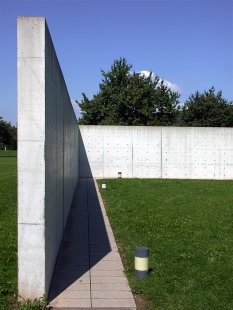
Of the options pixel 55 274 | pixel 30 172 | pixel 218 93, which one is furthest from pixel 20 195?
pixel 218 93

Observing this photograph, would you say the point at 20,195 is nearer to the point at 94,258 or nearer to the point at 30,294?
the point at 30,294

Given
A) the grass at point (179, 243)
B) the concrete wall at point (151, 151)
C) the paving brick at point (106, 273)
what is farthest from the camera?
the concrete wall at point (151, 151)

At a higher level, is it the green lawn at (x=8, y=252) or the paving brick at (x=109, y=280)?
the green lawn at (x=8, y=252)

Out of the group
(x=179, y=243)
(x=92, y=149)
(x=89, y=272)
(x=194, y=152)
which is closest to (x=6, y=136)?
(x=92, y=149)

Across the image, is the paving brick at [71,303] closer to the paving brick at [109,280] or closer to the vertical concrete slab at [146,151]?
the paving brick at [109,280]

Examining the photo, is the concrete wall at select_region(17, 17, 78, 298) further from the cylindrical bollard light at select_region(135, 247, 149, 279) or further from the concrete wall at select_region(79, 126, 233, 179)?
the concrete wall at select_region(79, 126, 233, 179)

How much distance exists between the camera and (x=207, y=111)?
44.7 m

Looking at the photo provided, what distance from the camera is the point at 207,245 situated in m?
8.83

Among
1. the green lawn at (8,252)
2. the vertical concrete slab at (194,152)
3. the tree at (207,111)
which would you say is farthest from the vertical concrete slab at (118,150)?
the tree at (207,111)

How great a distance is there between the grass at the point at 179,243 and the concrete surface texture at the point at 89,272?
221 millimetres

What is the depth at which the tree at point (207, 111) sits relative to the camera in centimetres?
4428

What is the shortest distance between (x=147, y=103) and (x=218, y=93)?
7.61 meters

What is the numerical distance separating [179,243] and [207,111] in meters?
37.0

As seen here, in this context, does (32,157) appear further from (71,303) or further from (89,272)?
(89,272)
